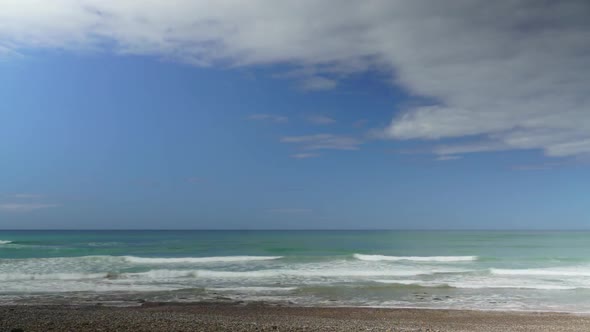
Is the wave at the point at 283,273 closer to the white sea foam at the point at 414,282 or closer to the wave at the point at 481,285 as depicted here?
the white sea foam at the point at 414,282

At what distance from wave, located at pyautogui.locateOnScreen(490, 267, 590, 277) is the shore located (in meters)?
11.7

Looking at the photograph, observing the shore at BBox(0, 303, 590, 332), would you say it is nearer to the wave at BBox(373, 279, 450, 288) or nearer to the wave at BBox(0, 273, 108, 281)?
the wave at BBox(373, 279, 450, 288)

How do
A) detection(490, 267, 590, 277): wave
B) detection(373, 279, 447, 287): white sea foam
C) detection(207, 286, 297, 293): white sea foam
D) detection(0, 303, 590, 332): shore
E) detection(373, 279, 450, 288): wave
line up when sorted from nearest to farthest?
1. detection(0, 303, 590, 332): shore
2. detection(207, 286, 297, 293): white sea foam
3. detection(373, 279, 450, 288): wave
4. detection(373, 279, 447, 287): white sea foam
5. detection(490, 267, 590, 277): wave

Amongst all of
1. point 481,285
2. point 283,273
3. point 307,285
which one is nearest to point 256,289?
point 307,285

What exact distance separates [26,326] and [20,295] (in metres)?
7.55

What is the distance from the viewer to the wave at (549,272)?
23.7 metres

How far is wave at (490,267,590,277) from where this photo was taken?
2372 cm

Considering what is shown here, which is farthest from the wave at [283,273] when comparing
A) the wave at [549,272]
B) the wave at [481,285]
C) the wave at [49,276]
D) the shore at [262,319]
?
the shore at [262,319]

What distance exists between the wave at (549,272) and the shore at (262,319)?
38.3 feet

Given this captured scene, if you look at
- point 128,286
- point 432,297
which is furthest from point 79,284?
point 432,297

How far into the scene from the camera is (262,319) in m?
11.8

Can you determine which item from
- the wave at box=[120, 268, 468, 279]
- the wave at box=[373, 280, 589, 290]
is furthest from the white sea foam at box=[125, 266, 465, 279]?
the wave at box=[373, 280, 589, 290]

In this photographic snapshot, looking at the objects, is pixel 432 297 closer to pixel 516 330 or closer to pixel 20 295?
pixel 516 330

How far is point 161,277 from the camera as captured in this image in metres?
21.8
